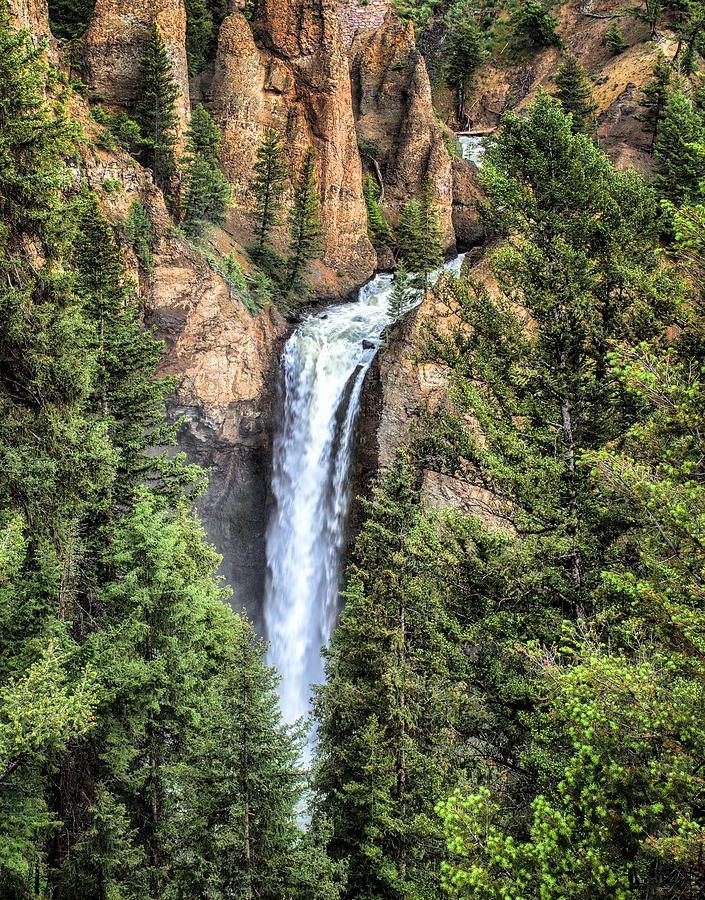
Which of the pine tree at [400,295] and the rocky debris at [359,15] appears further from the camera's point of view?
the rocky debris at [359,15]

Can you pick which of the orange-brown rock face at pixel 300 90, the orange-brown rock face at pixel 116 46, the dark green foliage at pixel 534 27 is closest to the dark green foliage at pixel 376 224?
the orange-brown rock face at pixel 300 90

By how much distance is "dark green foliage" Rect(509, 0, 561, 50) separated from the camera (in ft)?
172

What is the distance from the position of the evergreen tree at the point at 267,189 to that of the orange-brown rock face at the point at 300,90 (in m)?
3.89

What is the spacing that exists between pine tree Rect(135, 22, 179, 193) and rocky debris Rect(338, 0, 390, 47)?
2449cm

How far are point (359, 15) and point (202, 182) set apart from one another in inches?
1223

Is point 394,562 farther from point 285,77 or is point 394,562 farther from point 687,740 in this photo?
point 285,77

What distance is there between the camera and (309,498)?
27.1 metres

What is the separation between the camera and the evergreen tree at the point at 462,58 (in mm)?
52062

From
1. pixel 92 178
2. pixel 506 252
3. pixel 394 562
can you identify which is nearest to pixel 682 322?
pixel 506 252

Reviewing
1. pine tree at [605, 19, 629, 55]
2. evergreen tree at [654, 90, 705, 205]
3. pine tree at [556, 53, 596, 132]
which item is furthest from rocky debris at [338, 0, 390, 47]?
evergreen tree at [654, 90, 705, 205]

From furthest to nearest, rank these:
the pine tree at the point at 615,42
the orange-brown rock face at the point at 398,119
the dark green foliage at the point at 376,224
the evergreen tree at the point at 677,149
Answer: the pine tree at the point at 615,42 → the orange-brown rock face at the point at 398,119 → the dark green foliage at the point at 376,224 → the evergreen tree at the point at 677,149

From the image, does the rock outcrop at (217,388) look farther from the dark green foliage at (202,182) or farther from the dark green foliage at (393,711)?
the dark green foliage at (393,711)

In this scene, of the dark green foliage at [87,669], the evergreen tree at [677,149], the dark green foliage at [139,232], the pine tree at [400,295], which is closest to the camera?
the dark green foliage at [87,669]

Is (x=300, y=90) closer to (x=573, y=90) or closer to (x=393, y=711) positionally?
(x=573, y=90)
